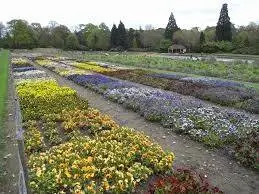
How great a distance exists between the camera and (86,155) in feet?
27.6

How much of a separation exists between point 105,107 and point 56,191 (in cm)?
875

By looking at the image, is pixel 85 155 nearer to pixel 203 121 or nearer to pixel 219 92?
pixel 203 121

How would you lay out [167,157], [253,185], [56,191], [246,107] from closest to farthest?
[56,191], [253,185], [167,157], [246,107]

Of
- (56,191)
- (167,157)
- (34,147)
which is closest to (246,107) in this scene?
(167,157)

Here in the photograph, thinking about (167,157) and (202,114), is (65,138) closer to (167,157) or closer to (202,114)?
(167,157)

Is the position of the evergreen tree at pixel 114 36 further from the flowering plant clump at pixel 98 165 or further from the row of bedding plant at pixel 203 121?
the flowering plant clump at pixel 98 165

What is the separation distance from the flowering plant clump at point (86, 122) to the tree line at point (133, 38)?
2299 inches

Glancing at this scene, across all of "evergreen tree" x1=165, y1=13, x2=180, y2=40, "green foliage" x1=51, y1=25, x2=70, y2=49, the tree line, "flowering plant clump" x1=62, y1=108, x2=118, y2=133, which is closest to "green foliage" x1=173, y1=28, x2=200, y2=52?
the tree line

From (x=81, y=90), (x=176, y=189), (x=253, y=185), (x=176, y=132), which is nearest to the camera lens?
(x=176, y=189)

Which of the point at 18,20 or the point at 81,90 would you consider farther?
the point at 18,20

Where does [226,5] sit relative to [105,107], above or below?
above

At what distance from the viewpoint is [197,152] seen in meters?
9.19

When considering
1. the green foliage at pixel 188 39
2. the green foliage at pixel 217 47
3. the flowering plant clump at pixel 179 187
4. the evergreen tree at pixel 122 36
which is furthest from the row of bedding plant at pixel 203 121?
the evergreen tree at pixel 122 36

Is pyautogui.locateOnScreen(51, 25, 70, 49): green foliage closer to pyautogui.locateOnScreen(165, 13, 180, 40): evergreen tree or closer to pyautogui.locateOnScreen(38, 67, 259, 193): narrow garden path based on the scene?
pyautogui.locateOnScreen(165, 13, 180, 40): evergreen tree
